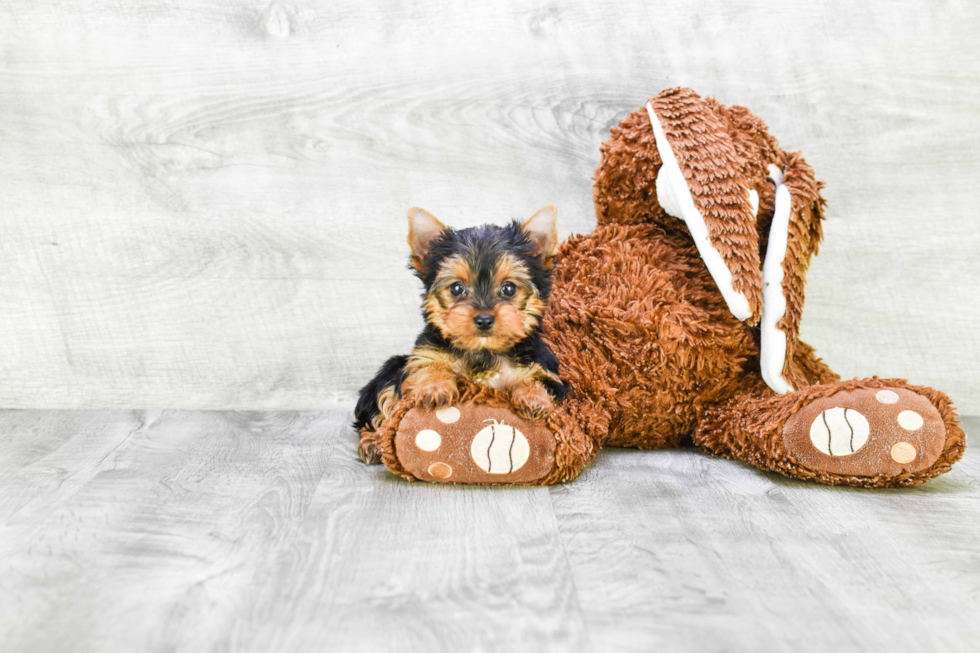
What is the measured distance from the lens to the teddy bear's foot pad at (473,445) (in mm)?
1368

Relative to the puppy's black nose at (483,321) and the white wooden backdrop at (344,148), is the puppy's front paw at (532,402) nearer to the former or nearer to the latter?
the puppy's black nose at (483,321)

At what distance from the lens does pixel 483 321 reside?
127 centimetres

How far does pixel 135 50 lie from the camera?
2068mm

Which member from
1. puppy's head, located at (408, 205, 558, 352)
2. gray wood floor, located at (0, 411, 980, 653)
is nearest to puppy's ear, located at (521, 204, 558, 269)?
puppy's head, located at (408, 205, 558, 352)

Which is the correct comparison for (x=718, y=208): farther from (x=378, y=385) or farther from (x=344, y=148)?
(x=344, y=148)

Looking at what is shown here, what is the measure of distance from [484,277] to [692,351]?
21.6 inches

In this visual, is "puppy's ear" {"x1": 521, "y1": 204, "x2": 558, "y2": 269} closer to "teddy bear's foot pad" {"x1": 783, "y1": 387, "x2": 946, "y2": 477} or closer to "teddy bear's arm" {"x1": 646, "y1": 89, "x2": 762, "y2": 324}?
"teddy bear's arm" {"x1": 646, "y1": 89, "x2": 762, "y2": 324}

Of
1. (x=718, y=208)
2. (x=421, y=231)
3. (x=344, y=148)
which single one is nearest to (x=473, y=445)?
(x=421, y=231)

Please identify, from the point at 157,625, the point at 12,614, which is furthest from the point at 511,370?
the point at 12,614

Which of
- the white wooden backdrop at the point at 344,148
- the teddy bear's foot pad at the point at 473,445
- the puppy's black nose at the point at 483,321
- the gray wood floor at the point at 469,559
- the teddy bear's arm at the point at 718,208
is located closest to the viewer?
the gray wood floor at the point at 469,559

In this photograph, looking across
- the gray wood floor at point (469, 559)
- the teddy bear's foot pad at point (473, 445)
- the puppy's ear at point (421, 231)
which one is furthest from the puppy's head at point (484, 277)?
the gray wood floor at point (469, 559)

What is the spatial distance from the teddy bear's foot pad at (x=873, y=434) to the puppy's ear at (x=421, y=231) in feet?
2.63

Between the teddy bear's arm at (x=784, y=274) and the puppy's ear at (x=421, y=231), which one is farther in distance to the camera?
the teddy bear's arm at (x=784, y=274)

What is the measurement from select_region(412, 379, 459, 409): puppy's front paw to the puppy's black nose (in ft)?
0.55
